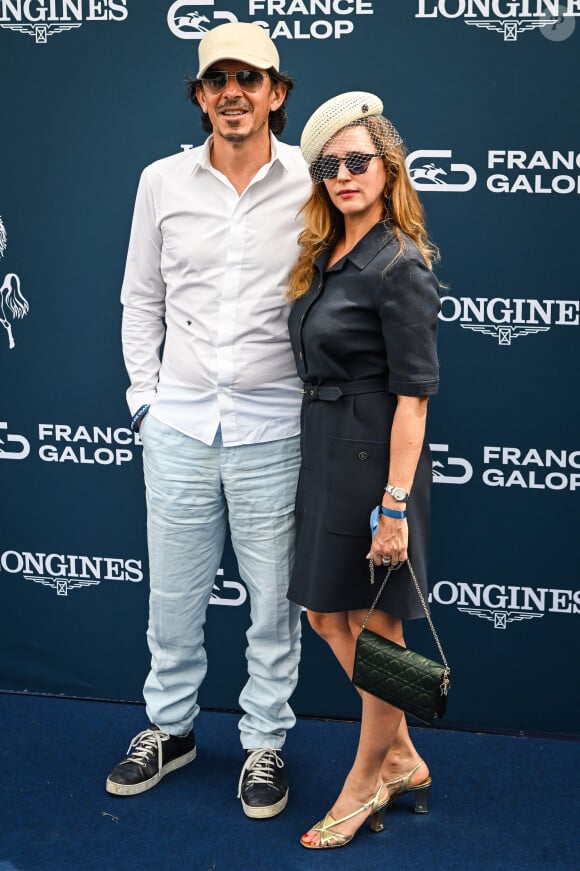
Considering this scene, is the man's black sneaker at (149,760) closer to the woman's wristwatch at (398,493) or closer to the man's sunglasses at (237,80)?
the woman's wristwatch at (398,493)

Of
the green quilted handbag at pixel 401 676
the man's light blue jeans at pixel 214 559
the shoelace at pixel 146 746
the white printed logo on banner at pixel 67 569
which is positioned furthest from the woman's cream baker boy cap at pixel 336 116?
the shoelace at pixel 146 746

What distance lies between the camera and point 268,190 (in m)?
2.79

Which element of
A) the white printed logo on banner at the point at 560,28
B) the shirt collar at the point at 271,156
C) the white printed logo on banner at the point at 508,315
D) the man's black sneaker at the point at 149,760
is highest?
Result: the white printed logo on banner at the point at 560,28

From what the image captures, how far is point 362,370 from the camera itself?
2.57 metres

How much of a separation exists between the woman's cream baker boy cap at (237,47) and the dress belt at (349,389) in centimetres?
79

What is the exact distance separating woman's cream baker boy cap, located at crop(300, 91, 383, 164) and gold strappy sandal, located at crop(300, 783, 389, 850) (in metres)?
1.62

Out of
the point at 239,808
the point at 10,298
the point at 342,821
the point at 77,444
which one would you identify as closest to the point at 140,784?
the point at 239,808

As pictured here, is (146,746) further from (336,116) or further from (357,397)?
(336,116)

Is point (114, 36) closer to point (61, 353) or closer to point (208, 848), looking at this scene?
point (61, 353)

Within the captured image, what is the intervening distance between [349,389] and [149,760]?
4.14 ft

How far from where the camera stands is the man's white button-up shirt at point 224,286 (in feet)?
9.14

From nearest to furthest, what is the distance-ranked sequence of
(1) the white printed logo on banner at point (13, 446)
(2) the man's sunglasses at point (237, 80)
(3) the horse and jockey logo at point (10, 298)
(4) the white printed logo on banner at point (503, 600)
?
1. (2) the man's sunglasses at point (237, 80)
2. (4) the white printed logo on banner at point (503, 600)
3. (3) the horse and jockey logo at point (10, 298)
4. (1) the white printed logo on banner at point (13, 446)

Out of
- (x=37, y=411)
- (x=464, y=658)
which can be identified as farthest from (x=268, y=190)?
(x=464, y=658)

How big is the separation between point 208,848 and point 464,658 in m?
1.02
